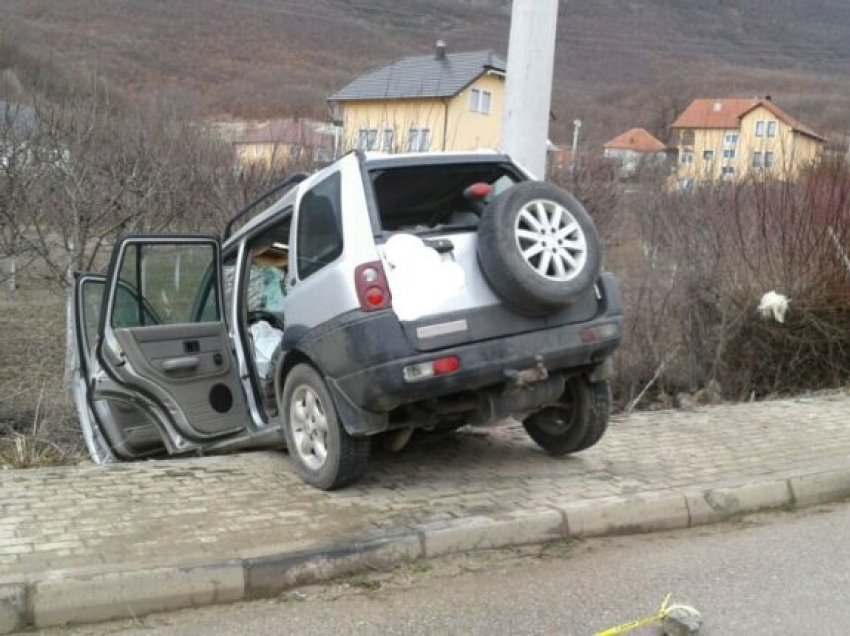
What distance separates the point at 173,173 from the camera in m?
13.4

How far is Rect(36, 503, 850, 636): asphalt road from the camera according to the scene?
418 cm

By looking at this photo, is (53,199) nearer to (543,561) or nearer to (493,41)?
(543,561)

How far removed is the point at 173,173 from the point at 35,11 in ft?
162

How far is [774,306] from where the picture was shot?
9781 mm

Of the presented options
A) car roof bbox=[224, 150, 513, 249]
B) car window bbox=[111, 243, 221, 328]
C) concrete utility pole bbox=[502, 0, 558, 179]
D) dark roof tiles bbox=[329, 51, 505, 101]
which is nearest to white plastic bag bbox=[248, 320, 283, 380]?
car window bbox=[111, 243, 221, 328]

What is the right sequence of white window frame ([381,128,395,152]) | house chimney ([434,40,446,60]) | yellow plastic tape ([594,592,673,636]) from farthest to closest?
house chimney ([434,40,446,60]) → white window frame ([381,128,395,152]) → yellow plastic tape ([594,592,673,636])

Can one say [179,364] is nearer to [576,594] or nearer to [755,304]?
[576,594]

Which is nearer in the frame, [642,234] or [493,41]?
[642,234]

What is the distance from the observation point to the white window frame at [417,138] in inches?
625

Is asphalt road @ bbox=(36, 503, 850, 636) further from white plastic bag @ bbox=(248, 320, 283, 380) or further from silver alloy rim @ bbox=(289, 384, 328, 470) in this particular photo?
white plastic bag @ bbox=(248, 320, 283, 380)

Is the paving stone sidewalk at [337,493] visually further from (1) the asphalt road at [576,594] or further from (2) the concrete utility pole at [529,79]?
(2) the concrete utility pole at [529,79]

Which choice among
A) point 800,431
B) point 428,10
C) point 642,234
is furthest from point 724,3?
point 800,431

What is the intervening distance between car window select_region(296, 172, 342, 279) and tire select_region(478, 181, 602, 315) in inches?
34.3

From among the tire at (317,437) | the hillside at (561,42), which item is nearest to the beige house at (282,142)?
the tire at (317,437)
